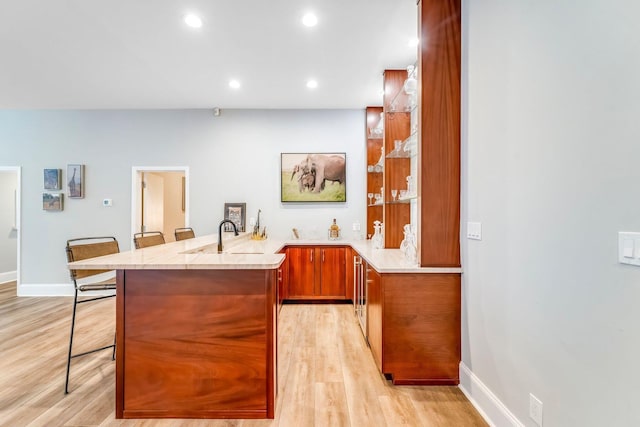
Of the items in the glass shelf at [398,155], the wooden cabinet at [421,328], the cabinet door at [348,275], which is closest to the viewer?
the wooden cabinet at [421,328]

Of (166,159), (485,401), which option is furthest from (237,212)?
(485,401)

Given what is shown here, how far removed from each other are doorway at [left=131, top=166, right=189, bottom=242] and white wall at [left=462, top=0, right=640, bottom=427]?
4.05 metres

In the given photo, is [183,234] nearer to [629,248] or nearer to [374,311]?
[374,311]

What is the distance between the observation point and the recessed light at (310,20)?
2.31m

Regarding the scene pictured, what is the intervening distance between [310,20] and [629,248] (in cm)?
243

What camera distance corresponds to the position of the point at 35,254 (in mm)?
4418

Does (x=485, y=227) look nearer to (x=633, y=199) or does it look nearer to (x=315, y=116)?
(x=633, y=199)

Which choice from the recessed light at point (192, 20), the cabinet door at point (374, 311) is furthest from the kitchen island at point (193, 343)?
the recessed light at point (192, 20)

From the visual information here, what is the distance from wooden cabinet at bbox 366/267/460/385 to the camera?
1995 millimetres

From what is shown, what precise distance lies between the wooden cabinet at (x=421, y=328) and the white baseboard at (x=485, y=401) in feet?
0.28

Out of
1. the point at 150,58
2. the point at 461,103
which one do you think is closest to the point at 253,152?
the point at 150,58

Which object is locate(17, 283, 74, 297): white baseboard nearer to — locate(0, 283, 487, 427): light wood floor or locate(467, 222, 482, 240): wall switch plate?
locate(0, 283, 487, 427): light wood floor

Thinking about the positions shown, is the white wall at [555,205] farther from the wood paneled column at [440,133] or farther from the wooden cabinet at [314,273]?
the wooden cabinet at [314,273]

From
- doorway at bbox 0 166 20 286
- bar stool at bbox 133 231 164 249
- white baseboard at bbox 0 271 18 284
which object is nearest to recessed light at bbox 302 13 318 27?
bar stool at bbox 133 231 164 249
